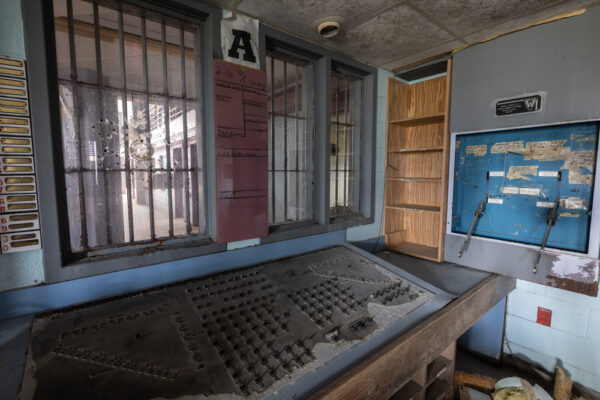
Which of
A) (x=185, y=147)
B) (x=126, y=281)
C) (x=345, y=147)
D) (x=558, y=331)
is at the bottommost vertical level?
(x=558, y=331)

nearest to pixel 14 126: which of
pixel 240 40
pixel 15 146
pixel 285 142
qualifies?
pixel 15 146

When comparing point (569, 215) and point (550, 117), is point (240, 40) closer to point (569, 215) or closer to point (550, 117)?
point (550, 117)

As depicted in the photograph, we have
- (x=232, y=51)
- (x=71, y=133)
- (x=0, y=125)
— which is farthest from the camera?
(x=232, y=51)

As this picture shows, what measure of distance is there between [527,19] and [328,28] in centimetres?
140

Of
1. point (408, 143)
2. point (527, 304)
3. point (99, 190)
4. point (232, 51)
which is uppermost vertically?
point (232, 51)

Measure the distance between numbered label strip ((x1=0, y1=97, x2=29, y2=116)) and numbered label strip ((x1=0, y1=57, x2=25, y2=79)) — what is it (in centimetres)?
11

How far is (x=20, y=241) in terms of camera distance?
1.28m

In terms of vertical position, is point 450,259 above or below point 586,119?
below

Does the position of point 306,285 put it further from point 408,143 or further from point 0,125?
Answer: point 408,143

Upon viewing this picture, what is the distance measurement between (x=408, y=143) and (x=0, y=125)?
10.3 feet

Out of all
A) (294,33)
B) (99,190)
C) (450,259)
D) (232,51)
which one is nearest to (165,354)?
(99,190)

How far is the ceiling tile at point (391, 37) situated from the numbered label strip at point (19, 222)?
7.17 feet

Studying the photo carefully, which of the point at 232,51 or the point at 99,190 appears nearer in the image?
the point at 99,190

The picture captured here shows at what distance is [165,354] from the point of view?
106cm
